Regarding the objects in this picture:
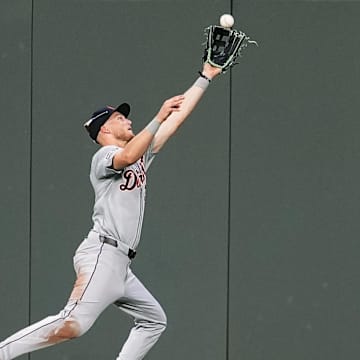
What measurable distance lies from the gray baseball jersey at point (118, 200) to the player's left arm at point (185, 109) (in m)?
0.28

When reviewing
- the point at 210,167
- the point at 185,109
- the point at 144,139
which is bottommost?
the point at 210,167

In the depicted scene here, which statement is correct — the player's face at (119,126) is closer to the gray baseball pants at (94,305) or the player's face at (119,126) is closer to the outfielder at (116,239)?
the outfielder at (116,239)

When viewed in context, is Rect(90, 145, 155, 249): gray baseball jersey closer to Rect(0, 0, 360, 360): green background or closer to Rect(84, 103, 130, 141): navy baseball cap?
Rect(84, 103, 130, 141): navy baseball cap

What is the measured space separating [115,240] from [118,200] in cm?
23

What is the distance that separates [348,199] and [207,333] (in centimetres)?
140

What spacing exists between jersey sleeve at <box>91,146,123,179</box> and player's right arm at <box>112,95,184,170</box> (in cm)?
14

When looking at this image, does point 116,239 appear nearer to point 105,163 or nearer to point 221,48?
point 105,163

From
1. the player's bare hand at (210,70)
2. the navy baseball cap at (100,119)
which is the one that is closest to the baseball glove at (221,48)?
the player's bare hand at (210,70)

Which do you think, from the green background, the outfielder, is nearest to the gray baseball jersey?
the outfielder

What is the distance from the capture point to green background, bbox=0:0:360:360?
Result: 9672mm

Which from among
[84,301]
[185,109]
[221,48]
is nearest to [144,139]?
[185,109]

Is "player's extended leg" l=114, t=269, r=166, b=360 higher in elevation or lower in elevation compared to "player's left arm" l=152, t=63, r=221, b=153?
lower

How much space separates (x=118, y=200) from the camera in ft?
25.4

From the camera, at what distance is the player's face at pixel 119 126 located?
26.1ft
